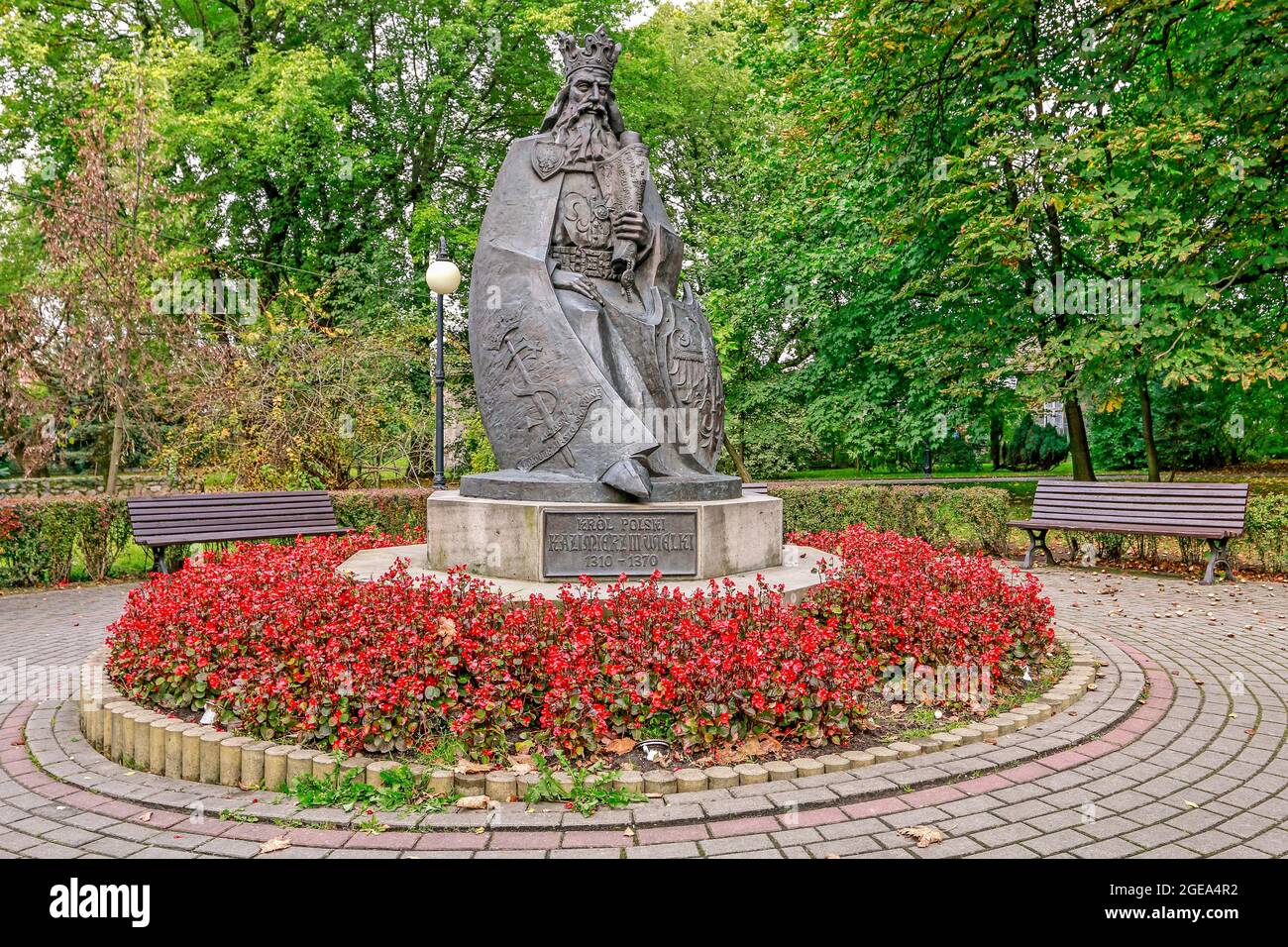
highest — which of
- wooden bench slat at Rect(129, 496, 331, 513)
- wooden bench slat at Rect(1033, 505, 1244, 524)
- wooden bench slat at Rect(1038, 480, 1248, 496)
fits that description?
wooden bench slat at Rect(1038, 480, 1248, 496)

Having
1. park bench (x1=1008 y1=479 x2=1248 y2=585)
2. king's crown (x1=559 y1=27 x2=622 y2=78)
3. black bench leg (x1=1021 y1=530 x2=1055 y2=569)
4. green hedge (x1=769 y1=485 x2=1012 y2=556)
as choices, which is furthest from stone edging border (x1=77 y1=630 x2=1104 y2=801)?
green hedge (x1=769 y1=485 x2=1012 y2=556)

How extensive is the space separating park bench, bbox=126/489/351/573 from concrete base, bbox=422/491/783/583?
494 centimetres

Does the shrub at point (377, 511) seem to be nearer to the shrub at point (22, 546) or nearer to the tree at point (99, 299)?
the shrub at point (22, 546)

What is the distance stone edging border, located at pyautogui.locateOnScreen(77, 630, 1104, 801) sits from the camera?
12.1ft

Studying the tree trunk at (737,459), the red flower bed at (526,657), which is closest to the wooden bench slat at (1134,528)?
the red flower bed at (526,657)

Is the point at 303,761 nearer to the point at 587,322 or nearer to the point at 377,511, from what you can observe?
the point at 587,322

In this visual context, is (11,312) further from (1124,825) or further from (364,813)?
(1124,825)

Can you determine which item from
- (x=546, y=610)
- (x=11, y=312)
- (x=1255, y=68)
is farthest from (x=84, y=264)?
(x=1255, y=68)

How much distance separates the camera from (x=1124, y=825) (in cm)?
340

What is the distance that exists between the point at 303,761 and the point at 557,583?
2487 mm

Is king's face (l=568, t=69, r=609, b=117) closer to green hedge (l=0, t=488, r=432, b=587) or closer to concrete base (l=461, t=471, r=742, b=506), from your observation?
concrete base (l=461, t=471, r=742, b=506)

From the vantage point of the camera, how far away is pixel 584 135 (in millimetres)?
7180

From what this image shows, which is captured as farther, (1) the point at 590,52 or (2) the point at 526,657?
(1) the point at 590,52

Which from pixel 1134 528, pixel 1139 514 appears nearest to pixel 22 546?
pixel 1134 528
